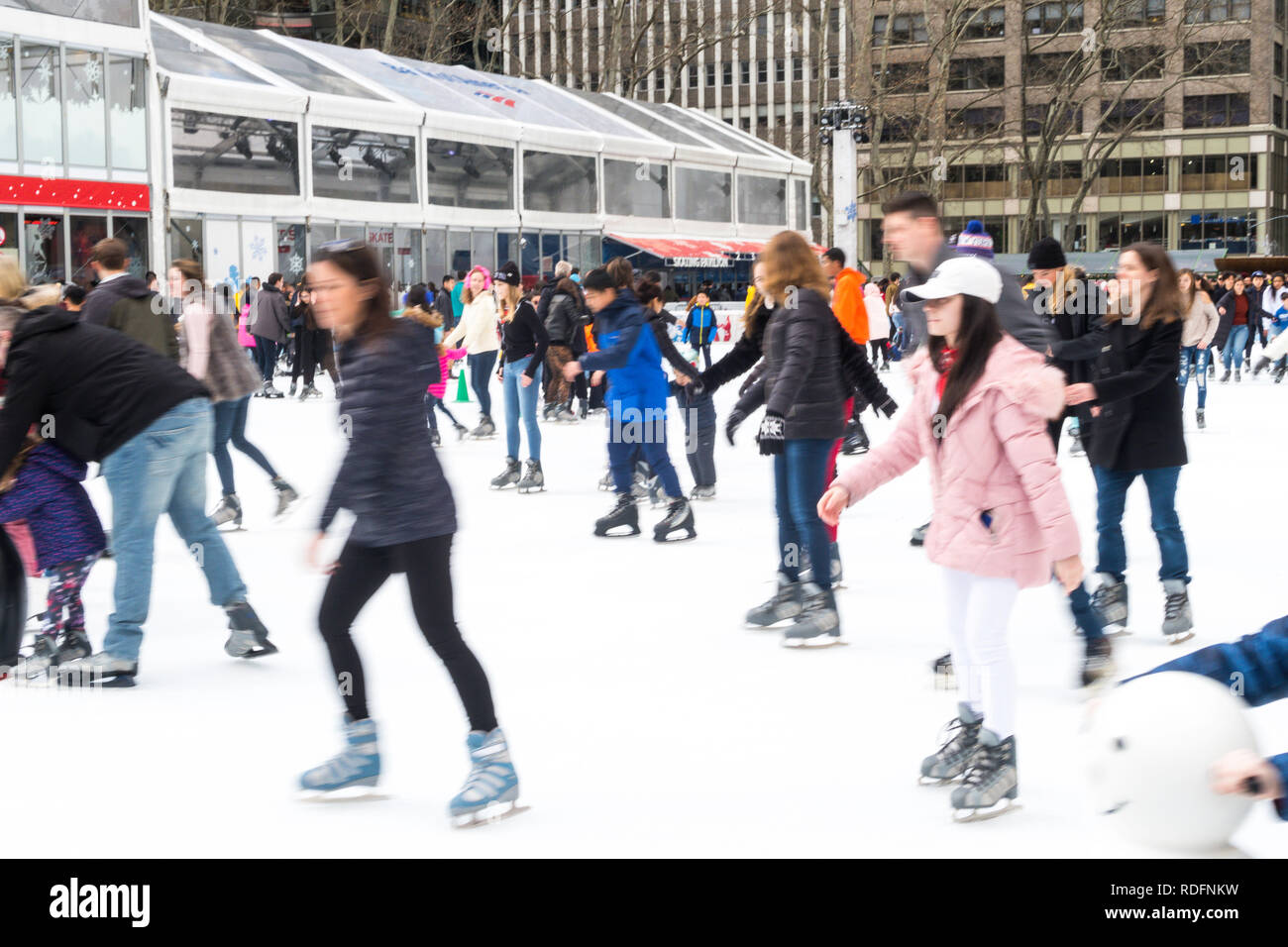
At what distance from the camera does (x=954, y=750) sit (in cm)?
399

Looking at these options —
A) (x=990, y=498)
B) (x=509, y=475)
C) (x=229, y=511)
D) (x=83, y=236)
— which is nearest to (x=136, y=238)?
(x=83, y=236)

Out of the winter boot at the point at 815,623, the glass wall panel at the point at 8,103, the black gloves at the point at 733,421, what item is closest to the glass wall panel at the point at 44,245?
the glass wall panel at the point at 8,103

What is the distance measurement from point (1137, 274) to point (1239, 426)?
10105 mm

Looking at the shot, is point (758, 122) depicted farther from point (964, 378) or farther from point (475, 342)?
point (964, 378)

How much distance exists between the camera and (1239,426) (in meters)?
14.9

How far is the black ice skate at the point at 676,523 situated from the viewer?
27.6ft

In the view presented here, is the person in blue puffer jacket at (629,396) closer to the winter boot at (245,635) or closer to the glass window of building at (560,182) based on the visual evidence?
the winter boot at (245,635)

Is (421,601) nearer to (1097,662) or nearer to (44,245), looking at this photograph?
(1097,662)

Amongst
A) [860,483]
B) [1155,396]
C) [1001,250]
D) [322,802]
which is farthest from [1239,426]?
[1001,250]

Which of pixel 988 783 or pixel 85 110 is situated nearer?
pixel 988 783

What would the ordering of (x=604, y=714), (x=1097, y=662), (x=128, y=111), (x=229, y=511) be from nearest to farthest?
(x=604, y=714)
(x=1097, y=662)
(x=229, y=511)
(x=128, y=111)

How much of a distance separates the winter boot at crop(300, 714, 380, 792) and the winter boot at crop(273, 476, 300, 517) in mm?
5572

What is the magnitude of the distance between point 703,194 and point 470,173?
985 centimetres

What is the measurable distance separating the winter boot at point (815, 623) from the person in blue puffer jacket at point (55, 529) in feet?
8.37
